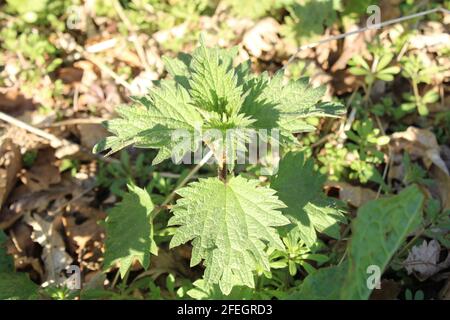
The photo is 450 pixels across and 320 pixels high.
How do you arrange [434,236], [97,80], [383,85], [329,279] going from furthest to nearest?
[97,80], [383,85], [434,236], [329,279]

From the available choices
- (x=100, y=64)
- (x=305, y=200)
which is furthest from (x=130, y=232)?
(x=100, y=64)

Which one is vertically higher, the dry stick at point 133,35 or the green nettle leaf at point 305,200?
the dry stick at point 133,35

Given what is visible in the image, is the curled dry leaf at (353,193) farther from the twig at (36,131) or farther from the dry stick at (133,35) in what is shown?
the twig at (36,131)

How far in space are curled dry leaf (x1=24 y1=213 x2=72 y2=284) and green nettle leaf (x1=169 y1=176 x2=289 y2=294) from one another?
1263 mm

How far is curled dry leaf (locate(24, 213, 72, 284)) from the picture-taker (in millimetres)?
3246

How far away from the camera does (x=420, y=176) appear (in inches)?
129

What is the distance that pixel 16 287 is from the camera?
274cm

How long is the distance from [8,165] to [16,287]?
3.61ft

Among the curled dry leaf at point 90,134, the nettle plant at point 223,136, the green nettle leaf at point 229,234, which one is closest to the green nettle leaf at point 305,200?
the nettle plant at point 223,136

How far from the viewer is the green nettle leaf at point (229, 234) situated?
90.3 inches

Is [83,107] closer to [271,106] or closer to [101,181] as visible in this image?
[101,181]

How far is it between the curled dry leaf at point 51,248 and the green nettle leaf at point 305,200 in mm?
1491

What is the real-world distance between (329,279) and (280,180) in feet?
2.10
